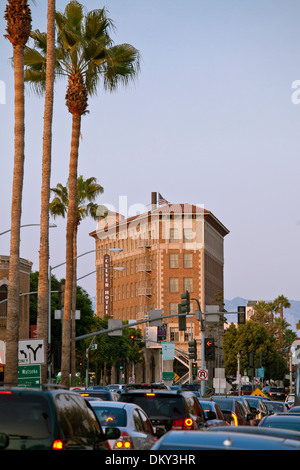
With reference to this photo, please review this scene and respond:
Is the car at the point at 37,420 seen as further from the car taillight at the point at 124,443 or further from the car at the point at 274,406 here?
the car at the point at 274,406

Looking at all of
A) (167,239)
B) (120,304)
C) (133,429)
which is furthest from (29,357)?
(120,304)

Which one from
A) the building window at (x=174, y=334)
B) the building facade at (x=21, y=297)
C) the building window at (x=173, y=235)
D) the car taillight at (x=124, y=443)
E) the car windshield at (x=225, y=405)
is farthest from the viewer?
the building window at (x=173, y=235)

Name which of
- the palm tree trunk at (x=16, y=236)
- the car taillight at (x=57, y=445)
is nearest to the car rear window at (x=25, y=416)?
the car taillight at (x=57, y=445)

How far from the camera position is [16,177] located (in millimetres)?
25953

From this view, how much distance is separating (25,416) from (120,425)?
475 centimetres

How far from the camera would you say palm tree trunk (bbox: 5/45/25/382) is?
24438mm

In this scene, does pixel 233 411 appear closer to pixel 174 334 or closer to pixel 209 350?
pixel 209 350

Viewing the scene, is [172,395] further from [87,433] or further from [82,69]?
[82,69]

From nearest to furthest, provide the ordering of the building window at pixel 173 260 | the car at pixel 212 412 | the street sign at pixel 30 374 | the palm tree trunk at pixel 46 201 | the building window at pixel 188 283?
the car at pixel 212 412, the street sign at pixel 30 374, the palm tree trunk at pixel 46 201, the building window at pixel 188 283, the building window at pixel 173 260

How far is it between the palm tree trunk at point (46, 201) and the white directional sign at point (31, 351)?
3.81m

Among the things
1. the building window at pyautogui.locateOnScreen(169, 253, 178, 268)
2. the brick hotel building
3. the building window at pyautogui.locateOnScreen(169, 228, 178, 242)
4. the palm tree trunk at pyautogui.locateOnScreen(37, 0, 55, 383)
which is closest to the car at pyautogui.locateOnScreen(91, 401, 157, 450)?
the palm tree trunk at pyautogui.locateOnScreen(37, 0, 55, 383)

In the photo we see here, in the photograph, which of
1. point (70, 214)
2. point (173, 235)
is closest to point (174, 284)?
point (173, 235)

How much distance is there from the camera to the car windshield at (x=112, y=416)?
14133mm

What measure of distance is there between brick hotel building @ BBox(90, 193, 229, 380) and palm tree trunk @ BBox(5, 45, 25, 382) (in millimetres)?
96540
